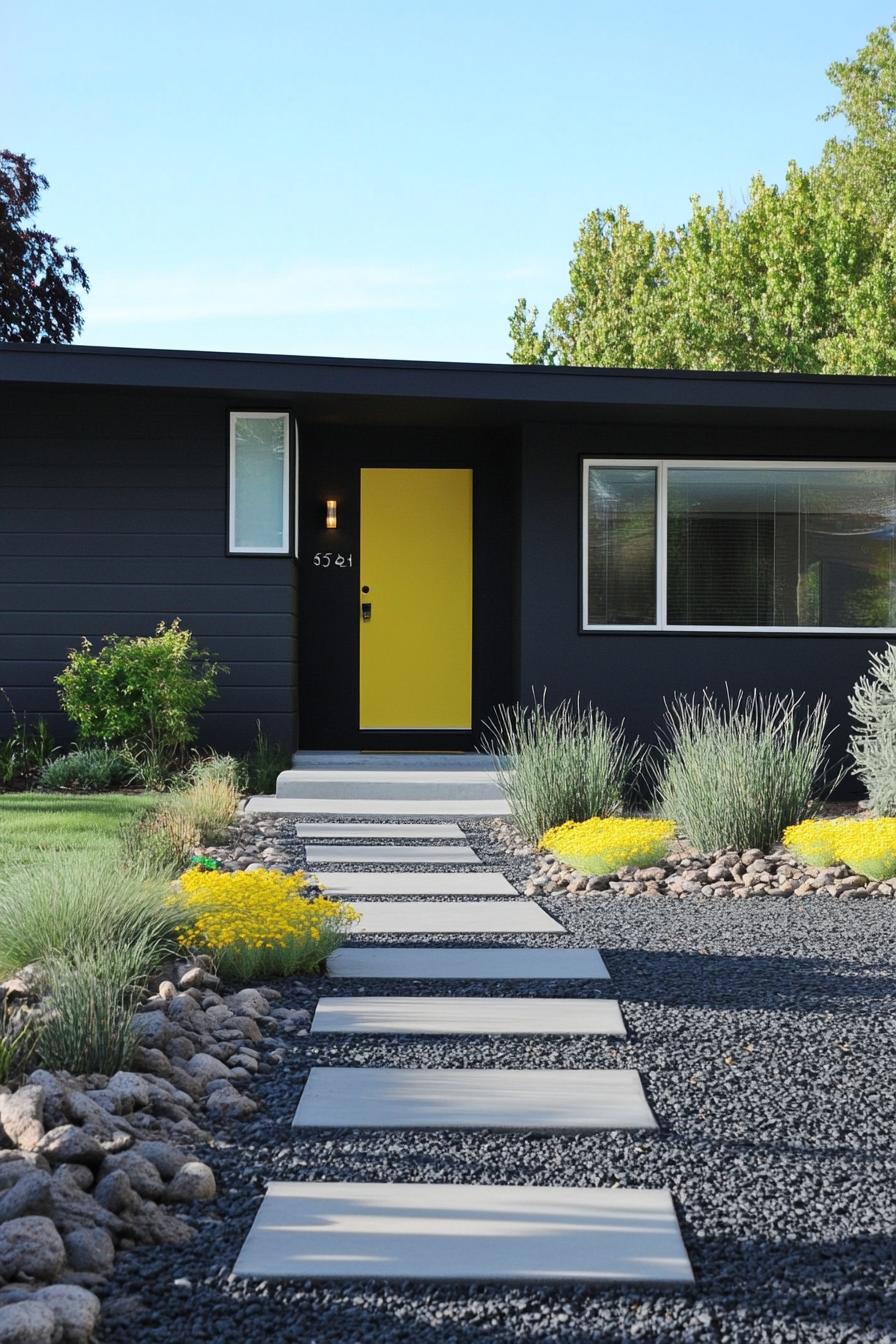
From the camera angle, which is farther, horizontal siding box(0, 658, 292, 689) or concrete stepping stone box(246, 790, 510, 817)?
horizontal siding box(0, 658, 292, 689)

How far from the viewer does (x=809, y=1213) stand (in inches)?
82.6

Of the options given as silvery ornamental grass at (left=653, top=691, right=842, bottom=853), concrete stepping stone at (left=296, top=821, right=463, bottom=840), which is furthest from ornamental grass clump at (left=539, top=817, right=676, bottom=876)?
concrete stepping stone at (left=296, top=821, right=463, bottom=840)

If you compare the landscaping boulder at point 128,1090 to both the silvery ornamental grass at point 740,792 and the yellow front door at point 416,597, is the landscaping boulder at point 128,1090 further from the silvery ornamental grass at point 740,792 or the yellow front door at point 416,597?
the yellow front door at point 416,597

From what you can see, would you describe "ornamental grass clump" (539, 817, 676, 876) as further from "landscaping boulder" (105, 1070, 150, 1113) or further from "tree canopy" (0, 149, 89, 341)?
"tree canopy" (0, 149, 89, 341)

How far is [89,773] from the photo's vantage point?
770 cm

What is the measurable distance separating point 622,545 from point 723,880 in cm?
385

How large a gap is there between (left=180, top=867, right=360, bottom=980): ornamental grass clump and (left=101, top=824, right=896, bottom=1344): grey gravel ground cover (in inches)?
4.1

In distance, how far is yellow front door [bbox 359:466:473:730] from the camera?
368 inches

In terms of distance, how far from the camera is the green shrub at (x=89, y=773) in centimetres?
768

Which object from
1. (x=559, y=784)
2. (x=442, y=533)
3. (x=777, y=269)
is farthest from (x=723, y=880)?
(x=777, y=269)

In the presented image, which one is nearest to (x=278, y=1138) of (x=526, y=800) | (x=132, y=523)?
(x=526, y=800)

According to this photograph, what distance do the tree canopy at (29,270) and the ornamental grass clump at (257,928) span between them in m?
18.0

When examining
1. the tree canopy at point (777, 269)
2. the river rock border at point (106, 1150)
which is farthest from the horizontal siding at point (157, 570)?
the tree canopy at point (777, 269)

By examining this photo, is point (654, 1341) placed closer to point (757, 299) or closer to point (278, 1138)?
point (278, 1138)
